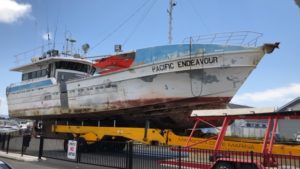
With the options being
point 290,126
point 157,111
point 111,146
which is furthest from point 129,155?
point 290,126

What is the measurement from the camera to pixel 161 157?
11.0 metres

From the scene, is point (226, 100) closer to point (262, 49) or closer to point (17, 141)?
point (262, 49)

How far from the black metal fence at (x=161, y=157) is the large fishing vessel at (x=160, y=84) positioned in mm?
3141

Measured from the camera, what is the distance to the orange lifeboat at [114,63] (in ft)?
56.3

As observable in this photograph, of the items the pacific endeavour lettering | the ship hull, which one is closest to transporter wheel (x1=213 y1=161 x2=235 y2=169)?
the ship hull

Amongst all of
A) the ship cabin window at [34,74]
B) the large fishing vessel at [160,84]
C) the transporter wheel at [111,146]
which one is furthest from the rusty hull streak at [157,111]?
the ship cabin window at [34,74]

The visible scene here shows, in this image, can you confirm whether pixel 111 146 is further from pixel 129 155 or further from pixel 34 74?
pixel 34 74

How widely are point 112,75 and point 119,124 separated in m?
2.94

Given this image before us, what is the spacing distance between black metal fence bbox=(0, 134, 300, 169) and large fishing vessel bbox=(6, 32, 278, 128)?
314 cm

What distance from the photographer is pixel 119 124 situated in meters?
19.1

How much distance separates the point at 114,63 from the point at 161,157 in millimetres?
7655

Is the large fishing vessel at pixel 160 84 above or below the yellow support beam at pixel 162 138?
above

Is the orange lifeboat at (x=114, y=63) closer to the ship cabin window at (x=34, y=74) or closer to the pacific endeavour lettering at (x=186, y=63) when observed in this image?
the pacific endeavour lettering at (x=186, y=63)

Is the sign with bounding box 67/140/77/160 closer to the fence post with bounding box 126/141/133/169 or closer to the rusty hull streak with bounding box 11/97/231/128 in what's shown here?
the fence post with bounding box 126/141/133/169
